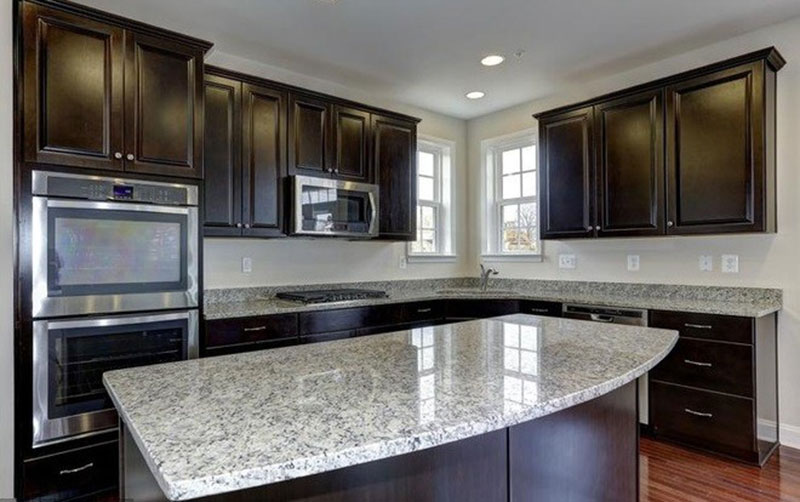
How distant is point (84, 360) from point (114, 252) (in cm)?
56

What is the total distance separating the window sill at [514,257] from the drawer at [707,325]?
148cm

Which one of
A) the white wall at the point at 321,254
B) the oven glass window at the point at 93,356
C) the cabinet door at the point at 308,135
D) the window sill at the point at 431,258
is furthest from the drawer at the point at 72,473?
the window sill at the point at 431,258

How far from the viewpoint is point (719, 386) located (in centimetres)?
280

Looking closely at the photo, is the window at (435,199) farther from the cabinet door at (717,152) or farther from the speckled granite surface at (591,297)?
the cabinet door at (717,152)

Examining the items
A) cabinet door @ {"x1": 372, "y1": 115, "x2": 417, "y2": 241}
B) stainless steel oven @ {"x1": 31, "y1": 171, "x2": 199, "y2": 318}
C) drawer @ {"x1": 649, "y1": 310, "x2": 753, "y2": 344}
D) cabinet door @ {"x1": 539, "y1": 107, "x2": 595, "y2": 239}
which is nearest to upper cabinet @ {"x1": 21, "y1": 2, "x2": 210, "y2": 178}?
stainless steel oven @ {"x1": 31, "y1": 171, "x2": 199, "y2": 318}

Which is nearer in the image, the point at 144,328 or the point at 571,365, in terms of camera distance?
the point at 571,365

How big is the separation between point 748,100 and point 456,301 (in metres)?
2.44

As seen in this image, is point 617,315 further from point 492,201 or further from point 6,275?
point 6,275

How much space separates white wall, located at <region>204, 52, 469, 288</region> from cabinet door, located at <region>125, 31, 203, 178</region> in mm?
856

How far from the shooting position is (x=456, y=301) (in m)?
4.01

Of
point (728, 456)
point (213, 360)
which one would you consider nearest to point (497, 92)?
point (728, 456)

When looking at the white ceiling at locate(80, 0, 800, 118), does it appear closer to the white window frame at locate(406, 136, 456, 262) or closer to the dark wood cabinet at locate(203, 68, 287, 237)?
the dark wood cabinet at locate(203, 68, 287, 237)

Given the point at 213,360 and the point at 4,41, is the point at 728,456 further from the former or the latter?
the point at 4,41

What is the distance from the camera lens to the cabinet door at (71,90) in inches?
86.0
